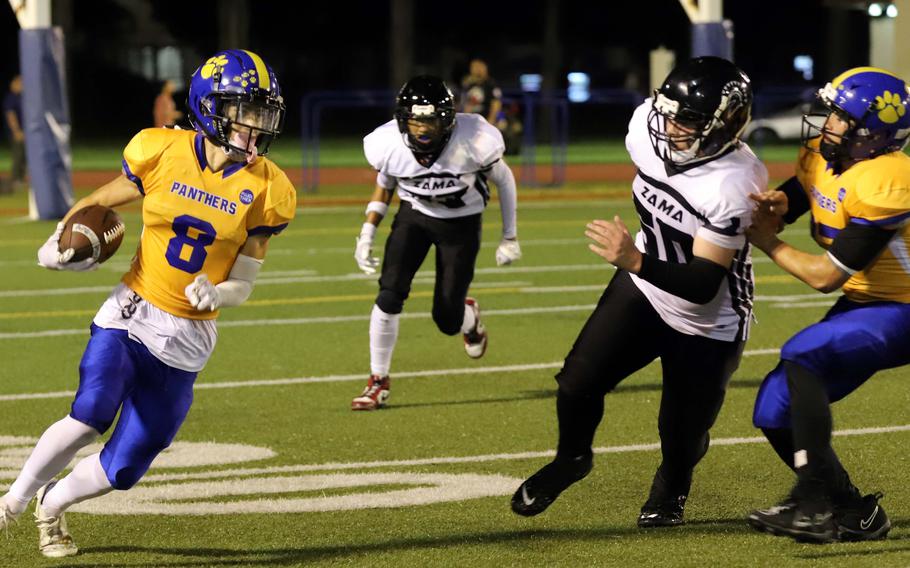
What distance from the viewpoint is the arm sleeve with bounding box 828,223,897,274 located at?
506 centimetres

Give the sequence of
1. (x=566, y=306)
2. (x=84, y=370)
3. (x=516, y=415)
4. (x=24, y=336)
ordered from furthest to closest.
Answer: (x=566, y=306)
(x=24, y=336)
(x=516, y=415)
(x=84, y=370)

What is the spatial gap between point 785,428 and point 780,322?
506cm

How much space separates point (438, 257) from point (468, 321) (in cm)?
69

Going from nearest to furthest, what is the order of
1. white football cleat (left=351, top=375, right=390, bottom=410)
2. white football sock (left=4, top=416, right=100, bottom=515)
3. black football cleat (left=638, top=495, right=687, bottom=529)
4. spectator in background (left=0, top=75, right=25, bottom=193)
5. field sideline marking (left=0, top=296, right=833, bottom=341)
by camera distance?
white football sock (left=4, top=416, right=100, bottom=515) → black football cleat (left=638, top=495, right=687, bottom=529) → white football cleat (left=351, top=375, right=390, bottom=410) → field sideline marking (left=0, top=296, right=833, bottom=341) → spectator in background (left=0, top=75, right=25, bottom=193)

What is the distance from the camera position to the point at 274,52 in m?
46.5

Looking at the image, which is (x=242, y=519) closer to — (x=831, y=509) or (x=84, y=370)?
(x=84, y=370)

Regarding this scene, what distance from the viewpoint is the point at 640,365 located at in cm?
553

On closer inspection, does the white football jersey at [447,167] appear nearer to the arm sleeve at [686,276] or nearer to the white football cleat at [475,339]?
the white football cleat at [475,339]

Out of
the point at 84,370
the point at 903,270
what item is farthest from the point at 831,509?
the point at 84,370

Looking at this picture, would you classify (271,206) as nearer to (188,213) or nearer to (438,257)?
(188,213)

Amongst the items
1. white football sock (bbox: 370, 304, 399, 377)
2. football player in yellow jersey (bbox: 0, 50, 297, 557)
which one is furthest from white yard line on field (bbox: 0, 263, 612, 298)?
football player in yellow jersey (bbox: 0, 50, 297, 557)

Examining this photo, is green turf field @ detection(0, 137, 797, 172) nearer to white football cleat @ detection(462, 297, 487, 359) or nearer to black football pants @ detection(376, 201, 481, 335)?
white football cleat @ detection(462, 297, 487, 359)

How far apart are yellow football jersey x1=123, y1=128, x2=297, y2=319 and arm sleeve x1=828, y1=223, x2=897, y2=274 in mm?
1764

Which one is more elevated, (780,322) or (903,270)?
(903,270)
